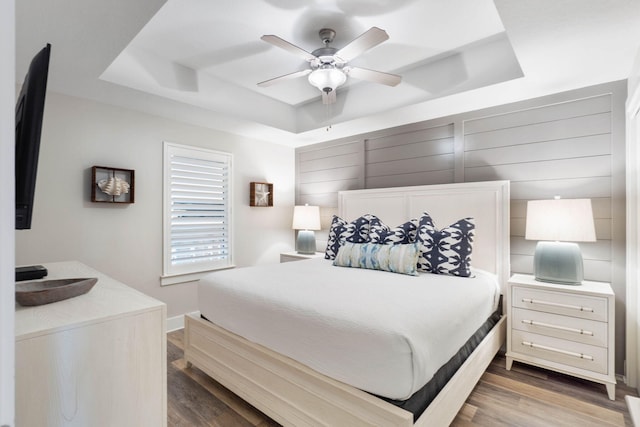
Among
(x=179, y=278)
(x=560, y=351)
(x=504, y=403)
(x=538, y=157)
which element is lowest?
(x=504, y=403)

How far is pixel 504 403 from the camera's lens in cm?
200

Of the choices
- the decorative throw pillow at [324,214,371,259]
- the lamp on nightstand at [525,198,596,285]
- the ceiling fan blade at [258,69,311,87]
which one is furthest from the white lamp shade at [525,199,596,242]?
the ceiling fan blade at [258,69,311,87]

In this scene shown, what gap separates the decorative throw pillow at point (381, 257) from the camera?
8.20 feet

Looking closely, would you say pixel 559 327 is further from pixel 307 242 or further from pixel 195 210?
pixel 195 210

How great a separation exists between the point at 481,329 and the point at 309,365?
137 cm

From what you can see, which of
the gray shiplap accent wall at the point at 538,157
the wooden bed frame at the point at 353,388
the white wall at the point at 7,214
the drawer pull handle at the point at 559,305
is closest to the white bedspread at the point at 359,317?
the wooden bed frame at the point at 353,388

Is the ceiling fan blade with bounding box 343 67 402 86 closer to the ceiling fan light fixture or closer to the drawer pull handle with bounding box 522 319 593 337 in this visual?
the ceiling fan light fixture

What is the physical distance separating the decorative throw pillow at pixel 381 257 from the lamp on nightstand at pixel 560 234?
0.92 m

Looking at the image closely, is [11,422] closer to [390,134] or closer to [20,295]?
[20,295]

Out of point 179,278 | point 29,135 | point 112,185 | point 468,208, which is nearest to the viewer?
point 29,135

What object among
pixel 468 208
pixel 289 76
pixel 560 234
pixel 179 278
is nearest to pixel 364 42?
pixel 289 76

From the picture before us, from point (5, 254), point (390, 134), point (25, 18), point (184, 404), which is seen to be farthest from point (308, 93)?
point (5, 254)

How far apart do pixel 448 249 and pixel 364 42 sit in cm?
169

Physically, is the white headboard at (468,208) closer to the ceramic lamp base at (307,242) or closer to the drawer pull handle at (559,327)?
the drawer pull handle at (559,327)
